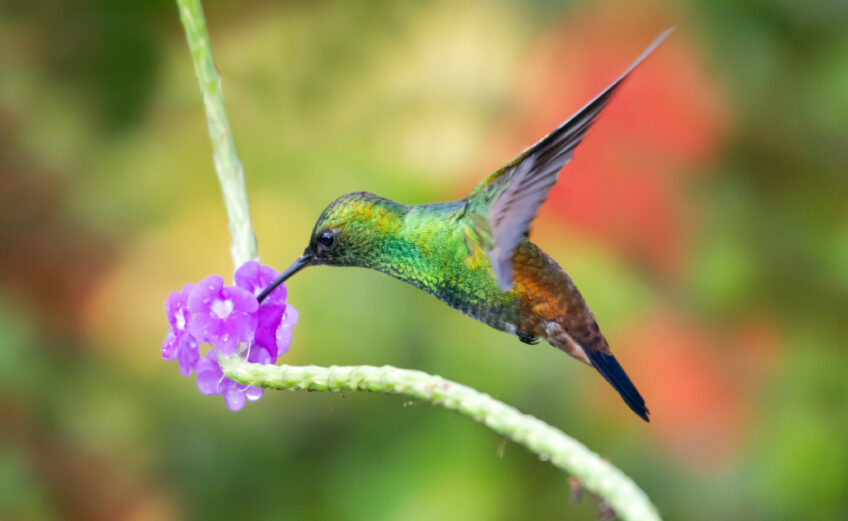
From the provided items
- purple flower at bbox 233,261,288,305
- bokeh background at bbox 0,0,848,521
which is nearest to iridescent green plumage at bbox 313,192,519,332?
purple flower at bbox 233,261,288,305

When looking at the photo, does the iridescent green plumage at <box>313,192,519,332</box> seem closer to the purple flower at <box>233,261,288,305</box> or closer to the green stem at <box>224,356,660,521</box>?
the purple flower at <box>233,261,288,305</box>

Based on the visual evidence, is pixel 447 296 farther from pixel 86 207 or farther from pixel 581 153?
pixel 86 207

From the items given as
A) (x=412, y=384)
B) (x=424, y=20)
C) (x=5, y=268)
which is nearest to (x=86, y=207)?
(x=5, y=268)

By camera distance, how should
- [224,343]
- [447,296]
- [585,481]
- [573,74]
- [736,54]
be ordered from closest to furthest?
1. [585,481]
2. [224,343]
3. [447,296]
4. [573,74]
5. [736,54]

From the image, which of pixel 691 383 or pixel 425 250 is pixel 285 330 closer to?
pixel 425 250

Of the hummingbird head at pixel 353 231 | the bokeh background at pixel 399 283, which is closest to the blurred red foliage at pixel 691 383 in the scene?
the bokeh background at pixel 399 283

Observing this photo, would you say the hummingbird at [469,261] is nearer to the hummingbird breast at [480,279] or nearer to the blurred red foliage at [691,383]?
the hummingbird breast at [480,279]
